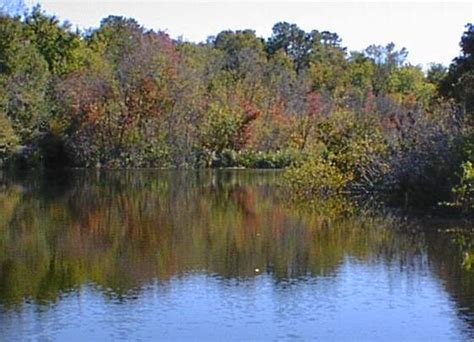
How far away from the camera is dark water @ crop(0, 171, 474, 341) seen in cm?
1127

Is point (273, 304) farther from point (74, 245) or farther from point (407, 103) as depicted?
point (407, 103)

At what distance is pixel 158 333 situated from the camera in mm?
10867

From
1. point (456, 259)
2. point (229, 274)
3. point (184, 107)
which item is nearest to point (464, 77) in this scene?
point (456, 259)

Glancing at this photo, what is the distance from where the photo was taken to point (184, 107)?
50.2m

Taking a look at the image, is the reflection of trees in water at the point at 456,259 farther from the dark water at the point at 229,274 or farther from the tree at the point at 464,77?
the tree at the point at 464,77

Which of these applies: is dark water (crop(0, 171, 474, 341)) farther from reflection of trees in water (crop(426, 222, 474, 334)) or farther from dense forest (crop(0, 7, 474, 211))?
dense forest (crop(0, 7, 474, 211))

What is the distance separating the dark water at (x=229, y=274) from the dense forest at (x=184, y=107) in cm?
624

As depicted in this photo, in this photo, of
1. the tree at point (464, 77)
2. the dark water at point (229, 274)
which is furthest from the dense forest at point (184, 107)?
the dark water at point (229, 274)

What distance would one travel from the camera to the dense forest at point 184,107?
30.8 m

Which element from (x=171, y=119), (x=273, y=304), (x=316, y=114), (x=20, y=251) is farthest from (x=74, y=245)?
(x=316, y=114)

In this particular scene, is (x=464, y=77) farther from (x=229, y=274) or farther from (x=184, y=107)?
(x=184, y=107)

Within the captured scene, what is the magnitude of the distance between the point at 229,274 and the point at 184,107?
35625mm

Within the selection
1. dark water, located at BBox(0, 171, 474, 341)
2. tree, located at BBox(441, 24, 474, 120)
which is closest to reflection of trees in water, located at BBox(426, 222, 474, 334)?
dark water, located at BBox(0, 171, 474, 341)

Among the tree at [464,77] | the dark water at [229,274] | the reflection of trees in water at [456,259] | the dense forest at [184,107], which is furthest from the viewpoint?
the dense forest at [184,107]
